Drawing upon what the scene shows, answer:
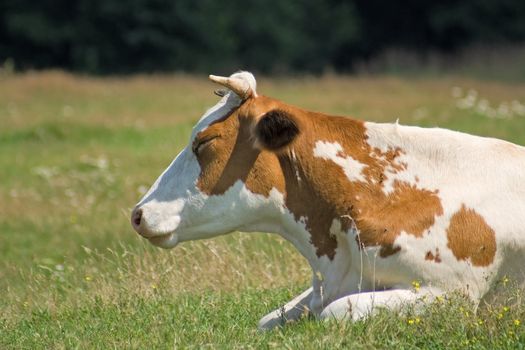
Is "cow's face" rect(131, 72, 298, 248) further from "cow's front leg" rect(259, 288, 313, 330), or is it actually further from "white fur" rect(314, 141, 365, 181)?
"cow's front leg" rect(259, 288, 313, 330)

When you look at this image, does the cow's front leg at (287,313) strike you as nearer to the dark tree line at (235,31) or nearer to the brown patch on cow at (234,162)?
the brown patch on cow at (234,162)

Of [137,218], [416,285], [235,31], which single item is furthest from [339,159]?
[235,31]

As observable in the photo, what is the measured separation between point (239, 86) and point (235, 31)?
44.2m

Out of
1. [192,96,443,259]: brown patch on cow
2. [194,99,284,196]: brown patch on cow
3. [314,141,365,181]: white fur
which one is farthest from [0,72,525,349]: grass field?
Answer: [314,141,365,181]: white fur

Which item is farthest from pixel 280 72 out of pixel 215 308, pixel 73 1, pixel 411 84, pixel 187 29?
pixel 215 308

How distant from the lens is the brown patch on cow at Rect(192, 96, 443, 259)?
653cm

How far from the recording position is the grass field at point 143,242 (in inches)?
239

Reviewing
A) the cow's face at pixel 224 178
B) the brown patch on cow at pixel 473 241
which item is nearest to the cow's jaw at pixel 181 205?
the cow's face at pixel 224 178

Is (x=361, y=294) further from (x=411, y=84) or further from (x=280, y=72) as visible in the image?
(x=280, y=72)

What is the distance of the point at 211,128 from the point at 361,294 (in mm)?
1345

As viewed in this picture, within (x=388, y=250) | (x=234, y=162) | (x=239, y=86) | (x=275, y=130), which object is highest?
(x=239, y=86)

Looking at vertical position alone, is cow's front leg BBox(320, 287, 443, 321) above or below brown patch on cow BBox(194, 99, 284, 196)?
below

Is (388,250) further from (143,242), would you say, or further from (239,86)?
(143,242)

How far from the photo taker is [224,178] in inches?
263
